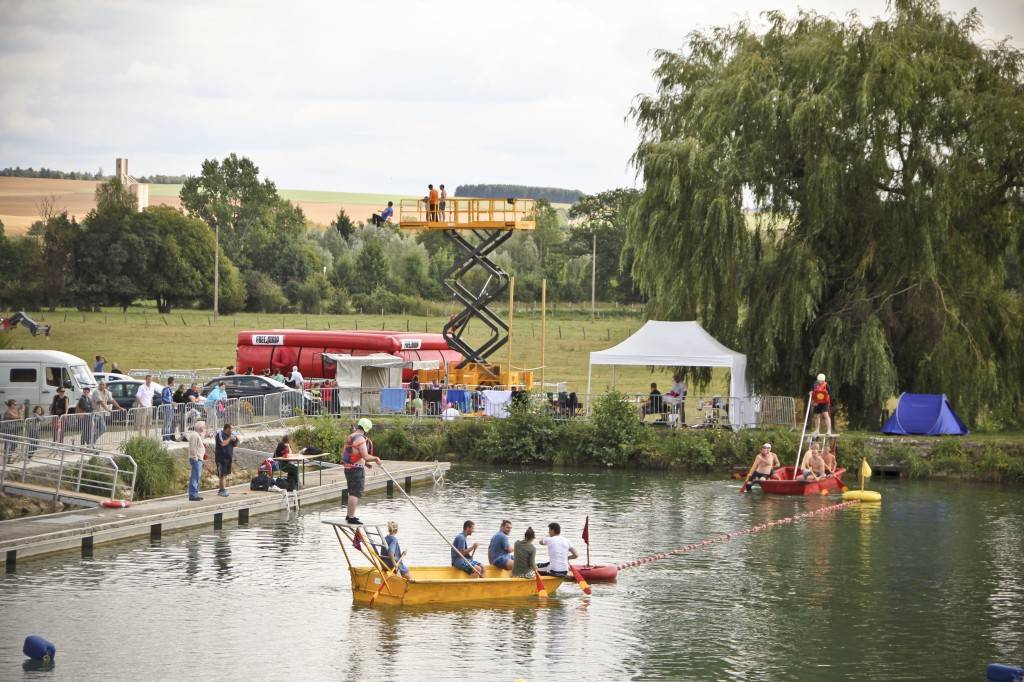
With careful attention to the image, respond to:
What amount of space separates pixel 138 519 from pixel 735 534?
Result: 12845 mm

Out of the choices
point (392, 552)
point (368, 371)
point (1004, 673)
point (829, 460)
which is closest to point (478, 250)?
point (368, 371)

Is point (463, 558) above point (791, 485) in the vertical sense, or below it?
below

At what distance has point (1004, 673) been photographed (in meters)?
19.0

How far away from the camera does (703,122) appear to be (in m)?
45.7

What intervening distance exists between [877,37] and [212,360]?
41408 millimetres

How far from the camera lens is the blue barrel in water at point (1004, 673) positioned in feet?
62.0

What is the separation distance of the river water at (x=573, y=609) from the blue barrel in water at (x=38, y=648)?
0.87 feet

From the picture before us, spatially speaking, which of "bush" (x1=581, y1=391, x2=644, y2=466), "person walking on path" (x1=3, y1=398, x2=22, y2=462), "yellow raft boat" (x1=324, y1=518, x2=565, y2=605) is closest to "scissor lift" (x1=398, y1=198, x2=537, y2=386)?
"bush" (x1=581, y1=391, x2=644, y2=466)

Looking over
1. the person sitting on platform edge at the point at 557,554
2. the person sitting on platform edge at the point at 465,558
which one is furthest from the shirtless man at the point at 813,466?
the person sitting on platform edge at the point at 465,558

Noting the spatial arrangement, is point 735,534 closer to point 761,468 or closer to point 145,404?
point 761,468

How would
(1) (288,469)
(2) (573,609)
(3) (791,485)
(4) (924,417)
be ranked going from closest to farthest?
(2) (573,609)
(1) (288,469)
(3) (791,485)
(4) (924,417)

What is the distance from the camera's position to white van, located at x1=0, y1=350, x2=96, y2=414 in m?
39.2

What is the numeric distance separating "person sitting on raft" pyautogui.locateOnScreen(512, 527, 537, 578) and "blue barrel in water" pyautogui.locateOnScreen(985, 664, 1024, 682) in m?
7.82

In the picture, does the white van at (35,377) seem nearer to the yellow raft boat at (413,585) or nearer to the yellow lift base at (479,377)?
the yellow lift base at (479,377)
